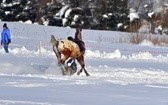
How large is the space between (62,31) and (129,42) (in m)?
7.62

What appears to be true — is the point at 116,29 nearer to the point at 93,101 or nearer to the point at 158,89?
the point at 158,89

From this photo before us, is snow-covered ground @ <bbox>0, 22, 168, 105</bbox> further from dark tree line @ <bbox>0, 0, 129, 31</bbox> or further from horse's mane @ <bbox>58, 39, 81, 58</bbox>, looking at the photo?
dark tree line @ <bbox>0, 0, 129, 31</bbox>

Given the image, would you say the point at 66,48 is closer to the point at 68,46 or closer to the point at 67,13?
the point at 68,46

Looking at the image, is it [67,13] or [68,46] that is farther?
[67,13]

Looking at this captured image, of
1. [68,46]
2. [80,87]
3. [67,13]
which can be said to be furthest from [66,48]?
[67,13]

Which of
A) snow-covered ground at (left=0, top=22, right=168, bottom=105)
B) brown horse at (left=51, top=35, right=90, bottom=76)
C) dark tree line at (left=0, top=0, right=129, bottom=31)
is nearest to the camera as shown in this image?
snow-covered ground at (left=0, top=22, right=168, bottom=105)

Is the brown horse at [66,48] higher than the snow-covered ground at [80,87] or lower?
higher

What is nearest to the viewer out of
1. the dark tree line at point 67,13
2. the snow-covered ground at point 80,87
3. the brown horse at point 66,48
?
the snow-covered ground at point 80,87

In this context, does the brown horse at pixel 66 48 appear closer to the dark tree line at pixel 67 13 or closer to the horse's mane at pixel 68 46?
the horse's mane at pixel 68 46

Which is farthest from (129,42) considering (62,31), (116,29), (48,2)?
(48,2)

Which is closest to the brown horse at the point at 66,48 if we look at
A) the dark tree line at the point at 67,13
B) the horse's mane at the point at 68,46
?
the horse's mane at the point at 68,46

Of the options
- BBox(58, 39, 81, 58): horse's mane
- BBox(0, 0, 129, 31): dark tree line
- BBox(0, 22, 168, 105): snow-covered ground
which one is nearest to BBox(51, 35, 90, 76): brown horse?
BBox(58, 39, 81, 58): horse's mane

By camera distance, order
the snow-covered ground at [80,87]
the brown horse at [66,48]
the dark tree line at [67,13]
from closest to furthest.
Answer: the snow-covered ground at [80,87], the brown horse at [66,48], the dark tree line at [67,13]

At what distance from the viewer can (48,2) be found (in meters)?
59.2
